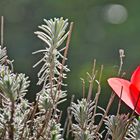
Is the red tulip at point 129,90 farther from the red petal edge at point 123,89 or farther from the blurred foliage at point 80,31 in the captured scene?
the blurred foliage at point 80,31

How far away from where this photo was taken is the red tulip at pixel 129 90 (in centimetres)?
73

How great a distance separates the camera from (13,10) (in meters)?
3.24

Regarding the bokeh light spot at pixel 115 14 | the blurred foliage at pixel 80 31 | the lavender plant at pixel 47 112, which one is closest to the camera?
the lavender plant at pixel 47 112

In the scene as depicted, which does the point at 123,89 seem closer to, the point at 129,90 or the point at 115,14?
the point at 129,90

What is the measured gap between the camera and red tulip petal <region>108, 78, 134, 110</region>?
2.42ft

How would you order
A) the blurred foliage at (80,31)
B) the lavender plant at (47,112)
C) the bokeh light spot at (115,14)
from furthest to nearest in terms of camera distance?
the bokeh light spot at (115,14), the blurred foliage at (80,31), the lavender plant at (47,112)

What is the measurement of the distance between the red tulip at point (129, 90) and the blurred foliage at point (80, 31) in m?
1.86

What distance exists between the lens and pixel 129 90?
77 centimetres

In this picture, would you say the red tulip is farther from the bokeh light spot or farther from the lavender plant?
the bokeh light spot

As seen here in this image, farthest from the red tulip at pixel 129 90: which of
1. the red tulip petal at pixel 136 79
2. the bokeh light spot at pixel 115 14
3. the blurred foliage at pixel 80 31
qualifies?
the bokeh light spot at pixel 115 14

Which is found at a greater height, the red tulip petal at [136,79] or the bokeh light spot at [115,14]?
A: the bokeh light spot at [115,14]

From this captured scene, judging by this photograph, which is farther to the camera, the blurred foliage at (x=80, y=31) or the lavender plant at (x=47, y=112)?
the blurred foliage at (x=80, y=31)

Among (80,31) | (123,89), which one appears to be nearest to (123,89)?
(123,89)

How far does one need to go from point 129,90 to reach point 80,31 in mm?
2319
